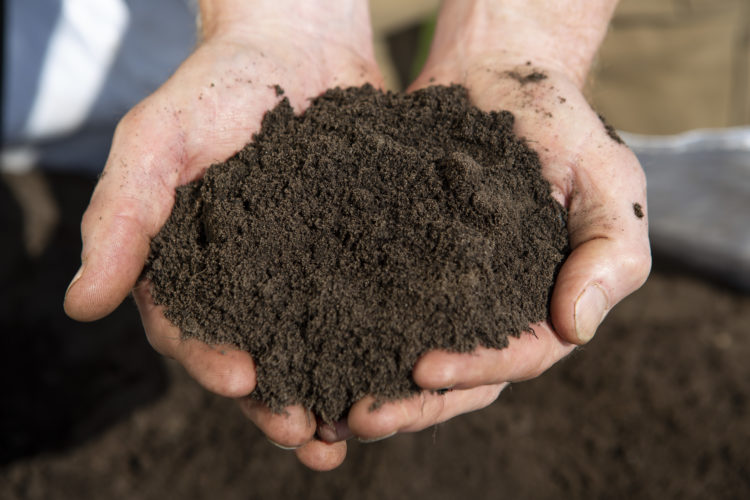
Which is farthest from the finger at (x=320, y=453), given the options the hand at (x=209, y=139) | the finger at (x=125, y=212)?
the finger at (x=125, y=212)

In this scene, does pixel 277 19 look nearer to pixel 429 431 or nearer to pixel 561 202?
pixel 561 202

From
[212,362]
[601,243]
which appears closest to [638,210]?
[601,243]

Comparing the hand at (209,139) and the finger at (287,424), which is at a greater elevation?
the hand at (209,139)

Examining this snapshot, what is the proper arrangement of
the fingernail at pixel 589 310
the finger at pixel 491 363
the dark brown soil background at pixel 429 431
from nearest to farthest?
1. the finger at pixel 491 363
2. the fingernail at pixel 589 310
3. the dark brown soil background at pixel 429 431

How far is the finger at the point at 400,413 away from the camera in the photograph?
137cm

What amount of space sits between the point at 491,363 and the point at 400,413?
9.9 inches

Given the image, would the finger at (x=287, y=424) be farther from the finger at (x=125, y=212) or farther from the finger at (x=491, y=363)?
the finger at (x=125, y=212)

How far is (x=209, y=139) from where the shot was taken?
1775 mm

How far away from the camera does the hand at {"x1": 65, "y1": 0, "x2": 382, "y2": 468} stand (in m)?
1.49

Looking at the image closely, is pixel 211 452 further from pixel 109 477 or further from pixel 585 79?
pixel 585 79

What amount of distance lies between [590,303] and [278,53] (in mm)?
1284

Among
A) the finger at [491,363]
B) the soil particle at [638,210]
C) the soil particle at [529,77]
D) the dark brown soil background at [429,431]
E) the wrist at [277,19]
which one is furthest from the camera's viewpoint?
the dark brown soil background at [429,431]

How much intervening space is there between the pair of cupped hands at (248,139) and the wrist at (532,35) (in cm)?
3

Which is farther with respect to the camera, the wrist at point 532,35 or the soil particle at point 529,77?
the wrist at point 532,35
